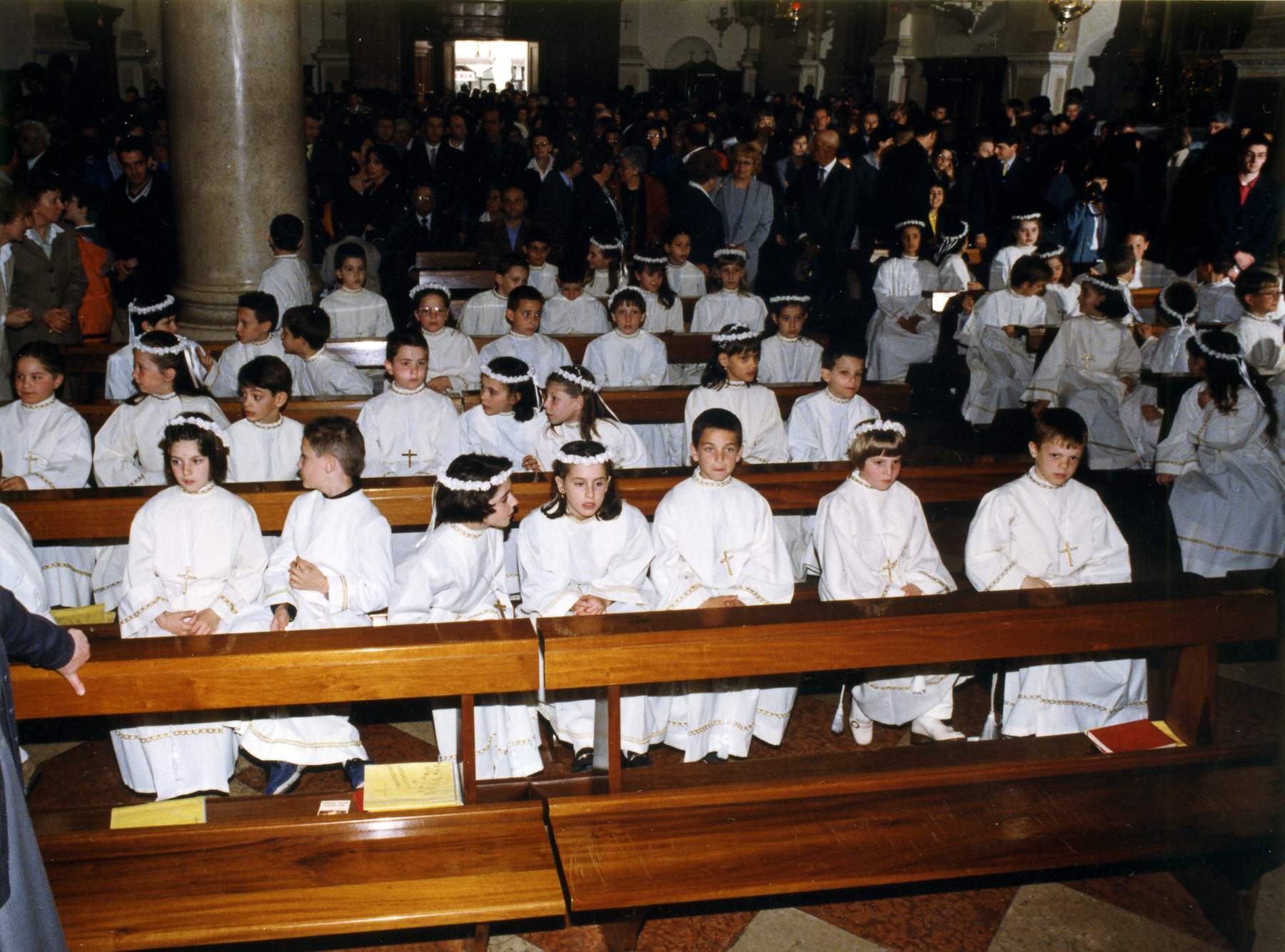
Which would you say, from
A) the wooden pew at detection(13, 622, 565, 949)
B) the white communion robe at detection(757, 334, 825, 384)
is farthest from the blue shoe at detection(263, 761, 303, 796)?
the white communion robe at detection(757, 334, 825, 384)

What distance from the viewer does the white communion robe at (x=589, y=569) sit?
4137 millimetres

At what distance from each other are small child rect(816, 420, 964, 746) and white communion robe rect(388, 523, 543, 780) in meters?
1.29

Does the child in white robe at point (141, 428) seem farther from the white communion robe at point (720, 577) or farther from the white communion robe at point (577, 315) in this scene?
the white communion robe at point (577, 315)

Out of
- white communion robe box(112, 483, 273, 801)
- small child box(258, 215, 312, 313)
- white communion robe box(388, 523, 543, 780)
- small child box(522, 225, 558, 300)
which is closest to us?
white communion robe box(112, 483, 273, 801)

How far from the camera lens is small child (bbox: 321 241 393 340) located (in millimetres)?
7277

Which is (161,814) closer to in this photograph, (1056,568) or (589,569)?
(589,569)

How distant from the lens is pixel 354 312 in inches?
295

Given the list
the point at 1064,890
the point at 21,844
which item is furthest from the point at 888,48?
the point at 21,844

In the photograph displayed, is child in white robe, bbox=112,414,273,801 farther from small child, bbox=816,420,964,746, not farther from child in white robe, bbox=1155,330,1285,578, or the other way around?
child in white robe, bbox=1155,330,1285,578

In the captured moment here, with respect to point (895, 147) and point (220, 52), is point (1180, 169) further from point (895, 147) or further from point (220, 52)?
point (220, 52)

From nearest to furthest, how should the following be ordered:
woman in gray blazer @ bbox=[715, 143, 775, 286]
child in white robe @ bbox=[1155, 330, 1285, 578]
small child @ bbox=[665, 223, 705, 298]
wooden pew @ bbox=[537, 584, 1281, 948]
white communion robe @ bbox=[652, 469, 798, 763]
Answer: wooden pew @ bbox=[537, 584, 1281, 948] → white communion robe @ bbox=[652, 469, 798, 763] → child in white robe @ bbox=[1155, 330, 1285, 578] → small child @ bbox=[665, 223, 705, 298] → woman in gray blazer @ bbox=[715, 143, 775, 286]

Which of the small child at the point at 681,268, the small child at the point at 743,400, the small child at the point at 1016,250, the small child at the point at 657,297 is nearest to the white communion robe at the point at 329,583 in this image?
the small child at the point at 743,400

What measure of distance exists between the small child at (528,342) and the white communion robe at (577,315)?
127 centimetres

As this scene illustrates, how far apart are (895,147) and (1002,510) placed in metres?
6.71
